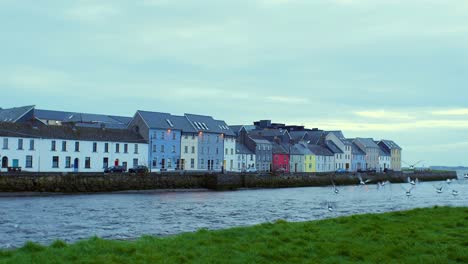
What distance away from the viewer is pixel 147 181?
71.7 meters

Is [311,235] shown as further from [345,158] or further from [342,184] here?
[345,158]

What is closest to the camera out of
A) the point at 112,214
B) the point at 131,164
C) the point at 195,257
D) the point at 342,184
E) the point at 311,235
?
the point at 195,257

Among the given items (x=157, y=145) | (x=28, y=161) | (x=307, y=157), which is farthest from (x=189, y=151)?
(x=307, y=157)

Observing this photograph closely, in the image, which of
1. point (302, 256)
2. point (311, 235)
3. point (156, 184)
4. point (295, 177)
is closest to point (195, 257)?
point (302, 256)

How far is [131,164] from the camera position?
86.6 metres

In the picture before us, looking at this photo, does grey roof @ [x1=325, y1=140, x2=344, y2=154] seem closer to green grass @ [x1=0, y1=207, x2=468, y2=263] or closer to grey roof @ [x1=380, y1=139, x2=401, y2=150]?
grey roof @ [x1=380, y1=139, x2=401, y2=150]

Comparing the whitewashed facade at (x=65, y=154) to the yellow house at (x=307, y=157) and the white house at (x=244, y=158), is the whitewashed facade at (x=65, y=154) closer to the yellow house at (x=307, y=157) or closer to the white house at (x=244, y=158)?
the white house at (x=244, y=158)

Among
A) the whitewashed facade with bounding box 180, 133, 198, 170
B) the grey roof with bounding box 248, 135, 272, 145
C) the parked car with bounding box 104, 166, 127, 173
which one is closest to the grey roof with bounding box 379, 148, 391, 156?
the grey roof with bounding box 248, 135, 272, 145

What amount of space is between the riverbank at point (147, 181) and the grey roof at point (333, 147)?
34.9 metres

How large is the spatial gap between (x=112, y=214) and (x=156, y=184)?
3517 centimetres

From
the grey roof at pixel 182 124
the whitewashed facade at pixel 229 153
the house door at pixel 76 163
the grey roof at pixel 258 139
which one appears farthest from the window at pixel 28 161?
the grey roof at pixel 258 139

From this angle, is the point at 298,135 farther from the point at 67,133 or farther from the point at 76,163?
the point at 67,133

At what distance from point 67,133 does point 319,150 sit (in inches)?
2914

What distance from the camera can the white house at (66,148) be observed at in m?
71.2
